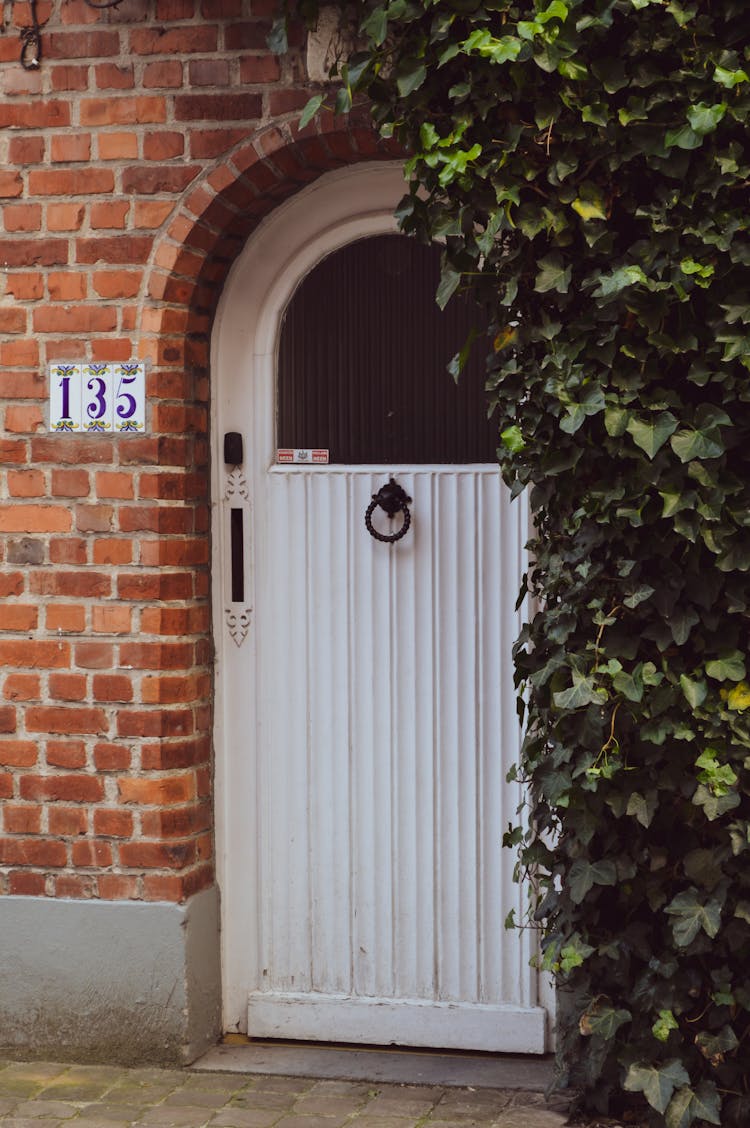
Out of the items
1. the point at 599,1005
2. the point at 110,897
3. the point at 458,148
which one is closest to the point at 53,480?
the point at 110,897

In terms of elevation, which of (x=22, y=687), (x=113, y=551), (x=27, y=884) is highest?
(x=113, y=551)

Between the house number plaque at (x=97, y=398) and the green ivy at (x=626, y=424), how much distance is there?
3.67 feet

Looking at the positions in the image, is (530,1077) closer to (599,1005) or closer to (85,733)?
(599,1005)

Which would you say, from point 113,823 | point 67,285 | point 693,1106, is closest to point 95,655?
point 113,823

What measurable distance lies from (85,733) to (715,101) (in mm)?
2461

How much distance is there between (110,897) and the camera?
456 centimetres

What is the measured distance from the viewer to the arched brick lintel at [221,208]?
14.3 feet

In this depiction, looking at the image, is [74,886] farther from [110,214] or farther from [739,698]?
[739,698]

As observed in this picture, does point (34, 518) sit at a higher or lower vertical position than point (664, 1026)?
higher

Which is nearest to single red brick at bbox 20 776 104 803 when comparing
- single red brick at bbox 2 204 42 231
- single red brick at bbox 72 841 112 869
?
single red brick at bbox 72 841 112 869

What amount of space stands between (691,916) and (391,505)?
1531 millimetres

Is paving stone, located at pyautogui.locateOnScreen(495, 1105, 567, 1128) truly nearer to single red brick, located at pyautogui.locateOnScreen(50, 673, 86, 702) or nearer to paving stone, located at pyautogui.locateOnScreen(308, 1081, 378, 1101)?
paving stone, located at pyautogui.locateOnScreen(308, 1081, 378, 1101)

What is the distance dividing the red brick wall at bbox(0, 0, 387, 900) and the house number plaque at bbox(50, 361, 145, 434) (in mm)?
36

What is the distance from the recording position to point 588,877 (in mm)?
3748
